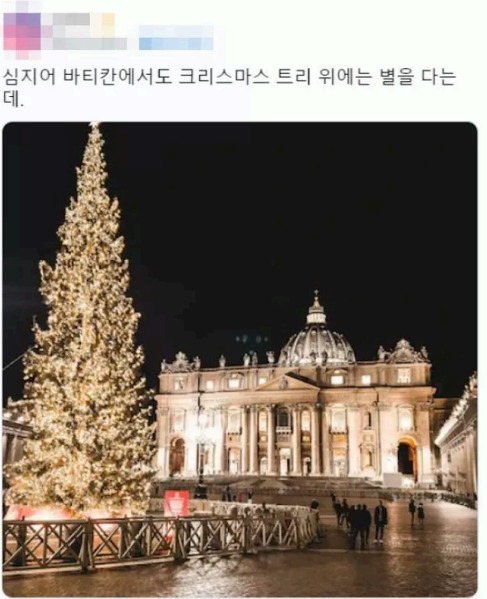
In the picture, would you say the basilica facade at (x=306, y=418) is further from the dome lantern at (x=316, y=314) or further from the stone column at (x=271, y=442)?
the dome lantern at (x=316, y=314)

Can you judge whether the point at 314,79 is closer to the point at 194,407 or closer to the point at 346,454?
the point at 346,454

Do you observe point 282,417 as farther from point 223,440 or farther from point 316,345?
point 316,345

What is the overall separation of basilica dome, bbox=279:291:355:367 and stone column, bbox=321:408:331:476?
16.6 meters

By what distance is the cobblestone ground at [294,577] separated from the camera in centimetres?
1142

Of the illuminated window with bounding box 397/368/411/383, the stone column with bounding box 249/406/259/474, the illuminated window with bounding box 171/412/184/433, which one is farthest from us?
the illuminated window with bounding box 171/412/184/433

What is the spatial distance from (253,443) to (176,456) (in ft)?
41.6

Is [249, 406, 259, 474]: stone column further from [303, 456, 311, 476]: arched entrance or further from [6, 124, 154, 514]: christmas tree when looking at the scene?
[6, 124, 154, 514]: christmas tree

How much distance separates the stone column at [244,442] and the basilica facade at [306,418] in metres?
0.12

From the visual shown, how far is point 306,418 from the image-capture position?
3442 inches

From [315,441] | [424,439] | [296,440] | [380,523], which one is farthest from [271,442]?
[380,523]

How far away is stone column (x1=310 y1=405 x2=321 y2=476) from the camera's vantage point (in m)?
83.3

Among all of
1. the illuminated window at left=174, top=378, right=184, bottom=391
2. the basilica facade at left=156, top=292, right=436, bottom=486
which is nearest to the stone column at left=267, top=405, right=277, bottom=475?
the basilica facade at left=156, top=292, right=436, bottom=486

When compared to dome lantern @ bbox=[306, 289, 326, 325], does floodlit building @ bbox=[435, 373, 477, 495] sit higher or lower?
lower

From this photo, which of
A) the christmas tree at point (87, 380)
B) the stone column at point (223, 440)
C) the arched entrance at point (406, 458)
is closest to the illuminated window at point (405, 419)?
the arched entrance at point (406, 458)
